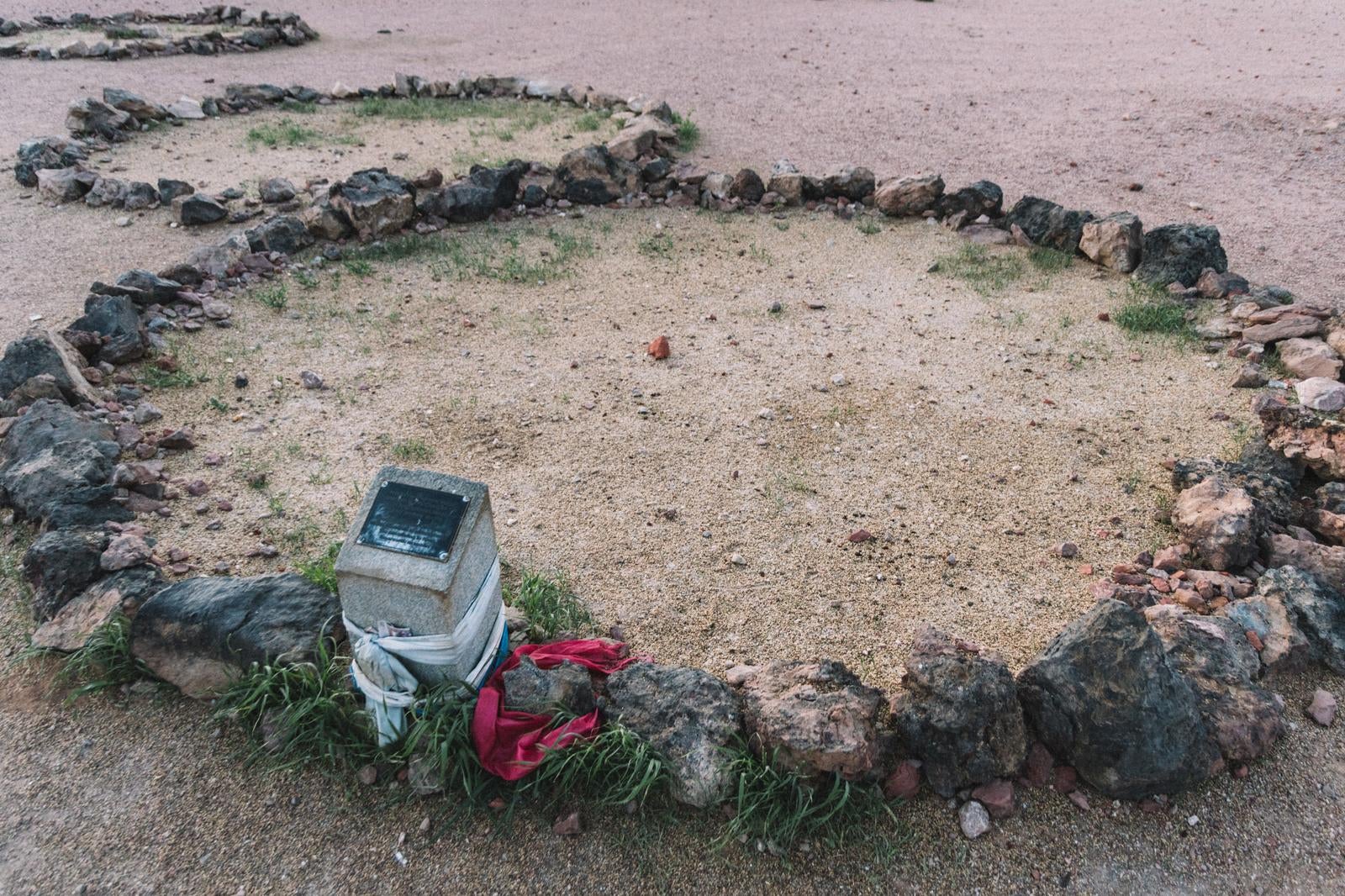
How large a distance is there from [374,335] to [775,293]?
11.3 ft

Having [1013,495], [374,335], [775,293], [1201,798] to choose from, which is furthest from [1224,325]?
[374,335]

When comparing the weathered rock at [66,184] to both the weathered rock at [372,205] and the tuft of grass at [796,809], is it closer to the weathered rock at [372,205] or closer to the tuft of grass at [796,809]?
the weathered rock at [372,205]

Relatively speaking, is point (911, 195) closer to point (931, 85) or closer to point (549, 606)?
point (931, 85)

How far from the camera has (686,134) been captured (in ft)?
37.3

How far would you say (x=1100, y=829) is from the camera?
3379mm

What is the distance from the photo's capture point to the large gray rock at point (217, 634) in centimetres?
381

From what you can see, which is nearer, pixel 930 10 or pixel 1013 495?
pixel 1013 495

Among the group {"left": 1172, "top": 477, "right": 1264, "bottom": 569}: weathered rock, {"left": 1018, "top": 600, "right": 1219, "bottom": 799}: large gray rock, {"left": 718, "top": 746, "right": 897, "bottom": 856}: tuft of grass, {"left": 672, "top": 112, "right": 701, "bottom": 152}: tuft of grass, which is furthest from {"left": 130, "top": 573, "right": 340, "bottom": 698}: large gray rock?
{"left": 672, "top": 112, "right": 701, "bottom": 152}: tuft of grass

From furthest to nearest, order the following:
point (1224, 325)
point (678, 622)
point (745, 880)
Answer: point (1224, 325)
point (678, 622)
point (745, 880)

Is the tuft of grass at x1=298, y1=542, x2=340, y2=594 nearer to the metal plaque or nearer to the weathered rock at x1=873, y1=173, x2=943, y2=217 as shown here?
the metal plaque

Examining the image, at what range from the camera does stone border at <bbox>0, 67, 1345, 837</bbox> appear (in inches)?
136

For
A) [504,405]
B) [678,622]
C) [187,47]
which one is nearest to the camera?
[678,622]

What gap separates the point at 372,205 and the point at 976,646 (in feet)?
22.5

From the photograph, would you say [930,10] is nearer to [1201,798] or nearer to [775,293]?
[775,293]
